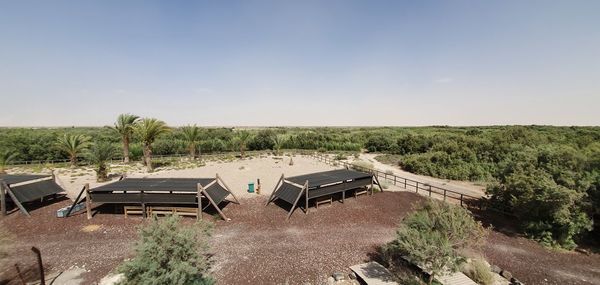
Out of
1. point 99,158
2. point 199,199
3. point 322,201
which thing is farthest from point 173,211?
point 99,158

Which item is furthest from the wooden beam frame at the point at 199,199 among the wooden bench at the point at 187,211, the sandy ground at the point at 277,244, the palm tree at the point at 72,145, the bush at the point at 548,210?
the palm tree at the point at 72,145

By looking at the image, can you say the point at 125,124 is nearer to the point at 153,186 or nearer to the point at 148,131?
the point at 148,131

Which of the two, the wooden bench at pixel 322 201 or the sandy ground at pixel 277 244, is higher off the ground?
the wooden bench at pixel 322 201

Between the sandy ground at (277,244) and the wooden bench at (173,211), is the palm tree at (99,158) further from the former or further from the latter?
the wooden bench at (173,211)

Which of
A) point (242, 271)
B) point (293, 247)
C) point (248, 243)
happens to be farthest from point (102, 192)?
point (293, 247)

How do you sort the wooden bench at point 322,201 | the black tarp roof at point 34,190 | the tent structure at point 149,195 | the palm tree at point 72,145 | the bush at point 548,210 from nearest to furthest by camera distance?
1. the bush at point 548,210
2. the tent structure at point 149,195
3. the black tarp roof at point 34,190
4. the wooden bench at point 322,201
5. the palm tree at point 72,145

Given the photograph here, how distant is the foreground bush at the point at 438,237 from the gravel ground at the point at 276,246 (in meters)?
2.33

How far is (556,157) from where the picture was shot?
1235 centimetres

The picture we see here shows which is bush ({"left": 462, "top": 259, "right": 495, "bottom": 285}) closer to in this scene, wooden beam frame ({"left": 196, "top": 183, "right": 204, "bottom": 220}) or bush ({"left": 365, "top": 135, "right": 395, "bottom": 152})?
wooden beam frame ({"left": 196, "top": 183, "right": 204, "bottom": 220})

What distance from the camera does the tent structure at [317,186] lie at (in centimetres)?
1357

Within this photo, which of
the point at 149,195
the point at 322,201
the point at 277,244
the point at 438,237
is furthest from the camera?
the point at 322,201

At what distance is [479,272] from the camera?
765cm

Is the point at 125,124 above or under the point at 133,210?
above

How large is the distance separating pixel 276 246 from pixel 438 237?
586 cm
